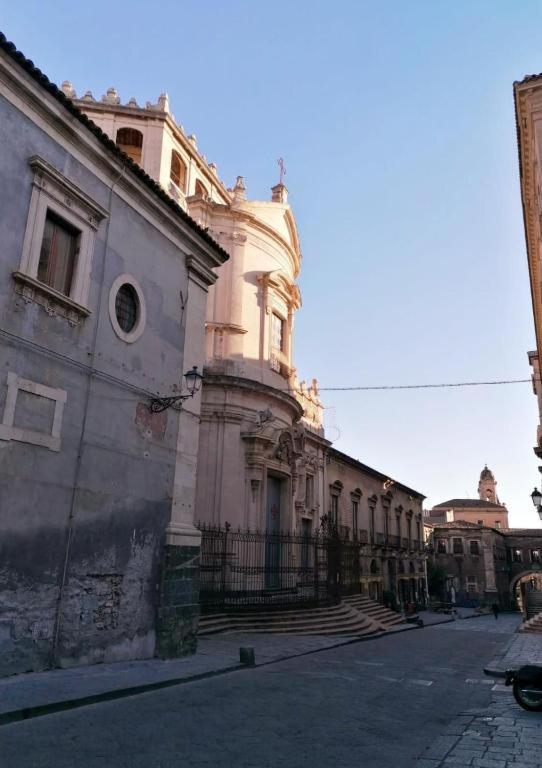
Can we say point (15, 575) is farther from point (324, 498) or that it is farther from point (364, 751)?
point (324, 498)

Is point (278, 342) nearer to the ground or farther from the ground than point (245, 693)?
farther from the ground

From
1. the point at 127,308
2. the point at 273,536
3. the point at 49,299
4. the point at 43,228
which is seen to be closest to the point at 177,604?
the point at 127,308

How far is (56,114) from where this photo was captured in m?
9.79

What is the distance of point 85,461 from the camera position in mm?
9758

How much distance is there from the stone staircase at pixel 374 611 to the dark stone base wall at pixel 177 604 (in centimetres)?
1301

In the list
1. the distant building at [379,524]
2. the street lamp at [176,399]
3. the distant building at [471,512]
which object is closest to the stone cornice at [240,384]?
the street lamp at [176,399]

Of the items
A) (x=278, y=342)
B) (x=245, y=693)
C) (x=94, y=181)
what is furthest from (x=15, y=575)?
(x=278, y=342)

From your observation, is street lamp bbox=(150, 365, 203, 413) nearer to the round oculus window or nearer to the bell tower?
the round oculus window

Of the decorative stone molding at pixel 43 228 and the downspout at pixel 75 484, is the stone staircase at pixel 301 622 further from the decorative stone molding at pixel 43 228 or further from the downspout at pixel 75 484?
the decorative stone molding at pixel 43 228

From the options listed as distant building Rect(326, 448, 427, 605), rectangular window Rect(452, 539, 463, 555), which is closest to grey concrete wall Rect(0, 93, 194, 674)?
distant building Rect(326, 448, 427, 605)

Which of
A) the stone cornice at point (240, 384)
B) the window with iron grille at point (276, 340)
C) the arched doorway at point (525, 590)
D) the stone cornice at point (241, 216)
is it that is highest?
the stone cornice at point (241, 216)

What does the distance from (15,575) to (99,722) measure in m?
2.54

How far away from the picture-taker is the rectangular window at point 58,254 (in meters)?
9.62

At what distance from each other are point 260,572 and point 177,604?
876cm
